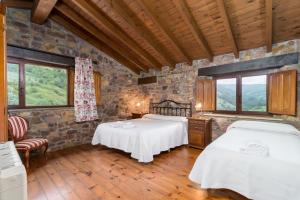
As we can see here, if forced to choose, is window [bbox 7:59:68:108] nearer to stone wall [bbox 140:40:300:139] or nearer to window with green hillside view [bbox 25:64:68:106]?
window with green hillside view [bbox 25:64:68:106]

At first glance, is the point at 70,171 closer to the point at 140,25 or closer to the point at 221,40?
the point at 140,25

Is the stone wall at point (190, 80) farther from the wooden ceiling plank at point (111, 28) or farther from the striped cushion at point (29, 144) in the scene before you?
the striped cushion at point (29, 144)

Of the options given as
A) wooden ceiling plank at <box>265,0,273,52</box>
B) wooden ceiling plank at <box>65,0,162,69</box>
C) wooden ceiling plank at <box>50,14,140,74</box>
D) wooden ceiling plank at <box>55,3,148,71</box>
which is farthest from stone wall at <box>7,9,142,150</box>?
wooden ceiling plank at <box>265,0,273,52</box>

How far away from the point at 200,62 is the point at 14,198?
4687 millimetres

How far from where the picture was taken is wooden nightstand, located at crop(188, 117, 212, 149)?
419 centimetres

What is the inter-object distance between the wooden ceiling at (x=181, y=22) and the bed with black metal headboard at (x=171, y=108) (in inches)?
55.6

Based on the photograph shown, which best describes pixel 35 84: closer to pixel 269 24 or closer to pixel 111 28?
pixel 111 28

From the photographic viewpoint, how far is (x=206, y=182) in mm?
2119

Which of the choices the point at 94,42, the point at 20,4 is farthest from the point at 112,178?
the point at 20,4

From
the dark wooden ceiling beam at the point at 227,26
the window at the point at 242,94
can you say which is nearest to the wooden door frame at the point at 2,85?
the dark wooden ceiling beam at the point at 227,26

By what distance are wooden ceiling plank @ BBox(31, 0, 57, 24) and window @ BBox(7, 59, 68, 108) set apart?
101cm

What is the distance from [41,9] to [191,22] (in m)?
3.08

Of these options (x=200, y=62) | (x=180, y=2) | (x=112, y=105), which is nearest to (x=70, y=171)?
(x=112, y=105)

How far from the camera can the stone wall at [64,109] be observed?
12.4 ft
